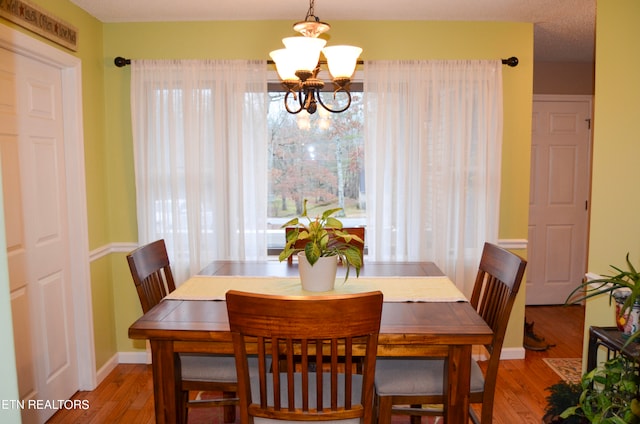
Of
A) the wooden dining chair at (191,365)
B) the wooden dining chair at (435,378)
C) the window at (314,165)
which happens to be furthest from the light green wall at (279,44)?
the wooden dining chair at (435,378)

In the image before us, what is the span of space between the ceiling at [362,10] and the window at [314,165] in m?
0.59

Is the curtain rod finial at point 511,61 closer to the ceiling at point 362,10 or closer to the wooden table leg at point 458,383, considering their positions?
the ceiling at point 362,10

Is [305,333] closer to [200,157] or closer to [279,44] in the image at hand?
[200,157]

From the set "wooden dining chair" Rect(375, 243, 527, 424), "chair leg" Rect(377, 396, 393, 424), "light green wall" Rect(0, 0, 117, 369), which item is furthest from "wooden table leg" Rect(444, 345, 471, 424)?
"light green wall" Rect(0, 0, 117, 369)

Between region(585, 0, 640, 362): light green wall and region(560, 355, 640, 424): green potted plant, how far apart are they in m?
0.79

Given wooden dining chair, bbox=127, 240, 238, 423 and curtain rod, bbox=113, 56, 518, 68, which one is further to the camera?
curtain rod, bbox=113, 56, 518, 68

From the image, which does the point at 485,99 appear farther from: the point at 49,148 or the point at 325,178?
the point at 49,148

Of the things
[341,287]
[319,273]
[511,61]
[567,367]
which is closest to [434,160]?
[511,61]

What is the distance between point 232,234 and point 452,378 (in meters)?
2.03

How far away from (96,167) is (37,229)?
755mm

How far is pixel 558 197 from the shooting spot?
15.8ft

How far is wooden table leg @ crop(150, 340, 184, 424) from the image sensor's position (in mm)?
1899

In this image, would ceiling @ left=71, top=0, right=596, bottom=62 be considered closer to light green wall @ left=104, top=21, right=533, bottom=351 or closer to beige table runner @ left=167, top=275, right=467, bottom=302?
light green wall @ left=104, top=21, right=533, bottom=351

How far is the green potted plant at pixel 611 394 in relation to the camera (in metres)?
1.54
